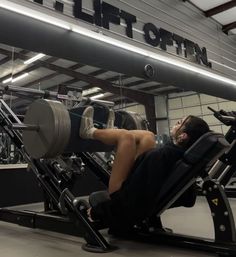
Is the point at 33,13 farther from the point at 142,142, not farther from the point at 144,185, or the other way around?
the point at 144,185

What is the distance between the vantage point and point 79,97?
3.24 metres

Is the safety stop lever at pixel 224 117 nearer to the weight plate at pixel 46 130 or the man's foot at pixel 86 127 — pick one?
the man's foot at pixel 86 127

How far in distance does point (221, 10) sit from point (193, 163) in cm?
526

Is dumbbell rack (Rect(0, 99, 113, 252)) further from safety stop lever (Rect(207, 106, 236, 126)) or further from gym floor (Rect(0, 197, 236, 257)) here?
safety stop lever (Rect(207, 106, 236, 126))

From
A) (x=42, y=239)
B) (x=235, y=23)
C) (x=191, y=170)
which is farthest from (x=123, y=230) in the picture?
(x=235, y=23)

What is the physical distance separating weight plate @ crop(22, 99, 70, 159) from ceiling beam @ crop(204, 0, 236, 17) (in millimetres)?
5056

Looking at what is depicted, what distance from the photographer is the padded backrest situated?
173 cm

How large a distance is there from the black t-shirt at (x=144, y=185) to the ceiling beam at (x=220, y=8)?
196 inches

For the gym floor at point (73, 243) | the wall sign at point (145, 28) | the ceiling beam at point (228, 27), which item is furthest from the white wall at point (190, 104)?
the gym floor at point (73, 243)

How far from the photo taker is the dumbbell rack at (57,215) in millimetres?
2047

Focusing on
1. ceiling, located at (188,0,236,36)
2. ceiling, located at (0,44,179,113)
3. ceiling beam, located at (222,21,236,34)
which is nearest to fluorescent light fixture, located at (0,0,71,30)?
ceiling, located at (0,44,179,113)

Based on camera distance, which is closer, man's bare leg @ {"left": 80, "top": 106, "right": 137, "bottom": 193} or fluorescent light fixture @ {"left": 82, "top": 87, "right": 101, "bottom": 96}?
man's bare leg @ {"left": 80, "top": 106, "right": 137, "bottom": 193}

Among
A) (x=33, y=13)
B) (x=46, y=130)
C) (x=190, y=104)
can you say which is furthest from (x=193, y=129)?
(x=190, y=104)

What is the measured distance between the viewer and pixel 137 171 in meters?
1.95
